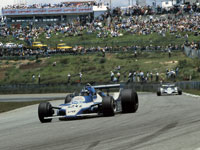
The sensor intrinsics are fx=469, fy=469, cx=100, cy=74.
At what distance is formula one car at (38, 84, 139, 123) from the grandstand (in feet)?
206

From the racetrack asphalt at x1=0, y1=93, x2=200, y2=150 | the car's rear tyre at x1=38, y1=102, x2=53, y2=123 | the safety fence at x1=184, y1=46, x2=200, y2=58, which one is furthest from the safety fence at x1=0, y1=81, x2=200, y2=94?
the racetrack asphalt at x1=0, y1=93, x2=200, y2=150

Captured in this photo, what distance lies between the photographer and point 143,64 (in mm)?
50156

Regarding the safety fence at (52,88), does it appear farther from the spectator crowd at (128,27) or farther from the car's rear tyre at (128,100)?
the car's rear tyre at (128,100)

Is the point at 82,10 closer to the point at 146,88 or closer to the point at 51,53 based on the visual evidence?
the point at 51,53

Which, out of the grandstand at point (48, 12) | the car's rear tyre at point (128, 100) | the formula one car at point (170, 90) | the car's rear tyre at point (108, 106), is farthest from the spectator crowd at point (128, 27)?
the car's rear tyre at point (108, 106)

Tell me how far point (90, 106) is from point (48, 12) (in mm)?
68073

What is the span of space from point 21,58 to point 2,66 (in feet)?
9.04

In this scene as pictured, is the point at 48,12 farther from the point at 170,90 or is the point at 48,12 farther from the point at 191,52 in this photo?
the point at 170,90

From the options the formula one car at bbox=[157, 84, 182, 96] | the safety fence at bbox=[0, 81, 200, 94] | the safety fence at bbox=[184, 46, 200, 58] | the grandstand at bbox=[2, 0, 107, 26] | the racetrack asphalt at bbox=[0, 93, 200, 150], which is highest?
the grandstand at bbox=[2, 0, 107, 26]

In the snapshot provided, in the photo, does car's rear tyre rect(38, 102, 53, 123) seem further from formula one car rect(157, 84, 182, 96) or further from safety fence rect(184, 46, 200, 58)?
safety fence rect(184, 46, 200, 58)

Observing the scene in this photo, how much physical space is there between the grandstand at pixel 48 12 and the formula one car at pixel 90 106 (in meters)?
62.8

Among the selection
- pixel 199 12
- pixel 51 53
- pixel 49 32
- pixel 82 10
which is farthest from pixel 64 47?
pixel 82 10

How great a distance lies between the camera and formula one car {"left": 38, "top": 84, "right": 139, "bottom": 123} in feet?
44.6

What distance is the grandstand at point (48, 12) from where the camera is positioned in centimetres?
7888
